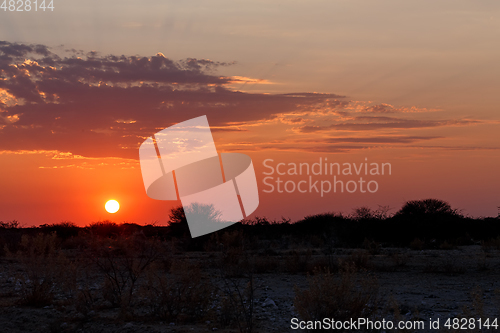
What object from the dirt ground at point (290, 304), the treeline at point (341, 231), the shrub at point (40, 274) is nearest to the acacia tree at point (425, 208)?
the treeline at point (341, 231)

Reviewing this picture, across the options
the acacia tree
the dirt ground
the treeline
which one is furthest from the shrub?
the acacia tree

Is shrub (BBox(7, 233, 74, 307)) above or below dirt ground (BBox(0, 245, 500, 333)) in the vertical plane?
above

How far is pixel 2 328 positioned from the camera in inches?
344

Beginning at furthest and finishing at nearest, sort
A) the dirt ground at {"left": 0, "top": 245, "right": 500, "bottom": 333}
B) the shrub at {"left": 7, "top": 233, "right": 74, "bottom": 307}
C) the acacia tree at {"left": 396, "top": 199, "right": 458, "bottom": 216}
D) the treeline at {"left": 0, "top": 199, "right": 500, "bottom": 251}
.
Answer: the acacia tree at {"left": 396, "top": 199, "right": 458, "bottom": 216}, the treeline at {"left": 0, "top": 199, "right": 500, "bottom": 251}, the shrub at {"left": 7, "top": 233, "right": 74, "bottom": 307}, the dirt ground at {"left": 0, "top": 245, "right": 500, "bottom": 333}

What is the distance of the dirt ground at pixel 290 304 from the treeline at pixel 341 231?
10.2m

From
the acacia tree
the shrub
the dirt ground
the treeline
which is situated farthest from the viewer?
the acacia tree

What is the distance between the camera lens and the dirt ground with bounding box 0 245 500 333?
877 centimetres

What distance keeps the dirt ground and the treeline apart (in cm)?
1022

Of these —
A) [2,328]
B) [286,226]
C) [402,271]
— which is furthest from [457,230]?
[2,328]

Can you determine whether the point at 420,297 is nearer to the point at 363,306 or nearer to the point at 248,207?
the point at 363,306

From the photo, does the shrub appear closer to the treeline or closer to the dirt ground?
the dirt ground

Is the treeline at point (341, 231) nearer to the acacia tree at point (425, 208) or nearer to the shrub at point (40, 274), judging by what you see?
the acacia tree at point (425, 208)

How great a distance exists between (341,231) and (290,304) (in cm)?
2415

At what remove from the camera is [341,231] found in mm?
34156
